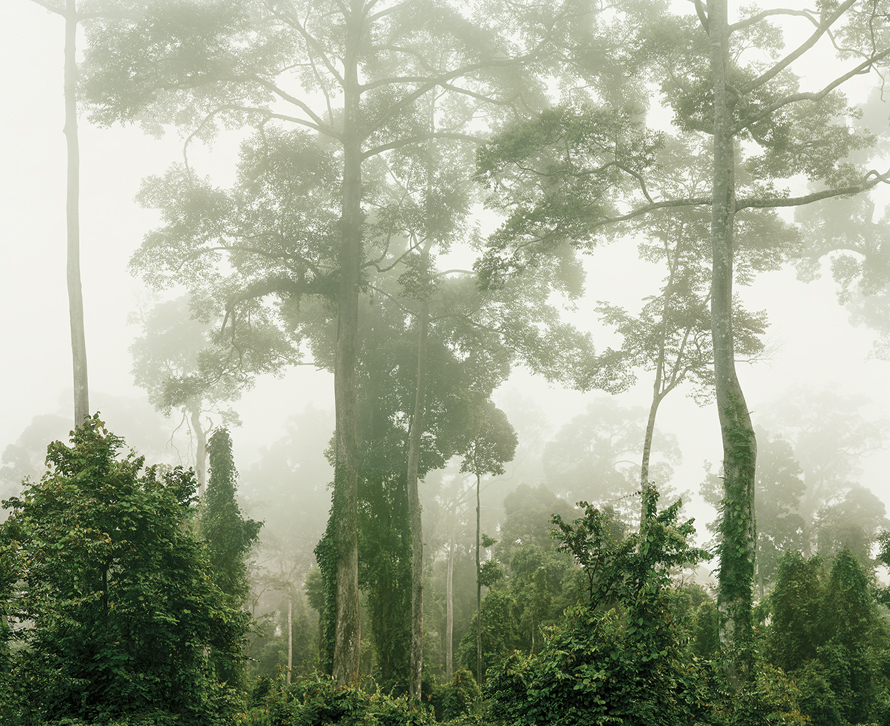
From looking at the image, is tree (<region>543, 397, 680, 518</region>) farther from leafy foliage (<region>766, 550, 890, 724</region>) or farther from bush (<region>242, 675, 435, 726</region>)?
bush (<region>242, 675, 435, 726</region>)

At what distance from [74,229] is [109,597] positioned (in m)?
13.2

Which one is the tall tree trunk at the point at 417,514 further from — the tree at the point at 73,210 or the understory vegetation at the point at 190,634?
the tree at the point at 73,210

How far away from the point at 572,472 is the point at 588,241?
3501 cm

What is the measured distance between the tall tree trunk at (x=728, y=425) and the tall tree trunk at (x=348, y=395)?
26.2ft

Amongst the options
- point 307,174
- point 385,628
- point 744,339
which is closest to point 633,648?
point 744,339

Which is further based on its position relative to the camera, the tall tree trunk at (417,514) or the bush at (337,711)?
the tall tree trunk at (417,514)

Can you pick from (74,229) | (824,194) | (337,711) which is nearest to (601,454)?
(824,194)

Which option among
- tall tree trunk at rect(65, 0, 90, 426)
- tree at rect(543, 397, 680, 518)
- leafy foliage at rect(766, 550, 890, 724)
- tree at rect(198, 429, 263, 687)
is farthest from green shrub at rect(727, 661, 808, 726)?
tree at rect(543, 397, 680, 518)

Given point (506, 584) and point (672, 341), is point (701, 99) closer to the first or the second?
point (672, 341)

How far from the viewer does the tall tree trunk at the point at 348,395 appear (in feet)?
43.3

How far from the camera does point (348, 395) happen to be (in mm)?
15008

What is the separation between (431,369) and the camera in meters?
19.9

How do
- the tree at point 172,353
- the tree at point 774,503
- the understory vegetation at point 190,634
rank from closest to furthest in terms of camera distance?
the understory vegetation at point 190,634
the tree at point 774,503
the tree at point 172,353

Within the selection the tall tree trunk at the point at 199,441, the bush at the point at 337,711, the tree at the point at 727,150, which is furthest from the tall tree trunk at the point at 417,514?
the tall tree trunk at the point at 199,441
